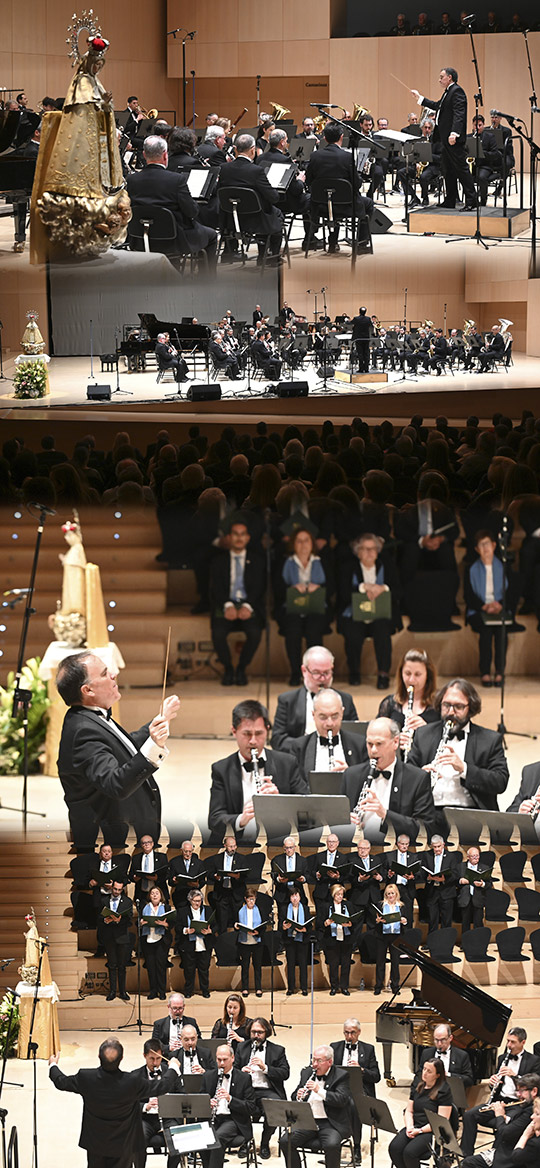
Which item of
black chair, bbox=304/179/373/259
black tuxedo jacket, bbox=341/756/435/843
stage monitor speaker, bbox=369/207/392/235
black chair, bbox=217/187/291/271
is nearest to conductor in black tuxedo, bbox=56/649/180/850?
black tuxedo jacket, bbox=341/756/435/843

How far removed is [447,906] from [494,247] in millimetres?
5327

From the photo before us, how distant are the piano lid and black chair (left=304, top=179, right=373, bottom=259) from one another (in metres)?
5.48

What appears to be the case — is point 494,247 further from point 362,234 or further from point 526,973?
point 526,973

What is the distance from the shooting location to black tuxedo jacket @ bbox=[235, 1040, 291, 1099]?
6906 mm

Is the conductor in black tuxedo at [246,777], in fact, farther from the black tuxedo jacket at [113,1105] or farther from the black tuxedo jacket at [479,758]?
the black tuxedo jacket at [113,1105]

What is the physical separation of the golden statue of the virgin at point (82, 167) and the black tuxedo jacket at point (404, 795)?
414 centimetres

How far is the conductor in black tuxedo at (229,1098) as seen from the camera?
682 centimetres

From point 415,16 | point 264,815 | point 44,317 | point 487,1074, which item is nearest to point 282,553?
point 264,815

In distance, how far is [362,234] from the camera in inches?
445

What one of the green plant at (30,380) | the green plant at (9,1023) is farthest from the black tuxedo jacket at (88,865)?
the green plant at (30,380)

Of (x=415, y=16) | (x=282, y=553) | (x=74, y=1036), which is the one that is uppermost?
(x=415, y=16)

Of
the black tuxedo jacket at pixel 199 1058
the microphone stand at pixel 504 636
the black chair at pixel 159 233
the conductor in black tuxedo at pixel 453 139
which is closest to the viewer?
the black tuxedo jacket at pixel 199 1058

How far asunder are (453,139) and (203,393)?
2809mm

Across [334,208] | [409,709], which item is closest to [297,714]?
[409,709]
